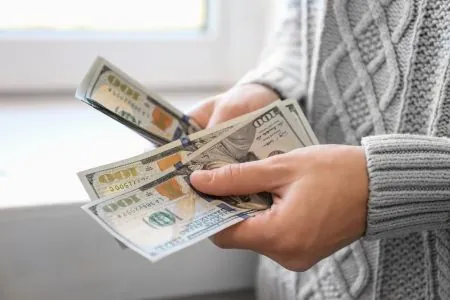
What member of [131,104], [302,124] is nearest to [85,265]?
[131,104]

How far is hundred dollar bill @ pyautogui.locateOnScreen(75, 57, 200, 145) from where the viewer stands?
741mm

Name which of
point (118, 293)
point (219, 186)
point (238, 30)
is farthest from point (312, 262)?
point (238, 30)

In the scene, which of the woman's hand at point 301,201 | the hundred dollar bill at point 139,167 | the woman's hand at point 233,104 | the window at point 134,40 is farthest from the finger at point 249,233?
the window at point 134,40

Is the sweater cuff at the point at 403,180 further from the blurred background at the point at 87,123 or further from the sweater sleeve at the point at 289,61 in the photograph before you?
the blurred background at the point at 87,123

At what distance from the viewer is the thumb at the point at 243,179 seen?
611 millimetres

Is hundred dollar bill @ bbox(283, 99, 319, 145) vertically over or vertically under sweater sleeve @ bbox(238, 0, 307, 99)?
under

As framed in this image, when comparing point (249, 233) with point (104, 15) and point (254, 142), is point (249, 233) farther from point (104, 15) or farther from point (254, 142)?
point (104, 15)

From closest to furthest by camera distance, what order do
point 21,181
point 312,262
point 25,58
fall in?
point 312,262
point 21,181
point 25,58

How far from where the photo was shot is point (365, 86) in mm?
722

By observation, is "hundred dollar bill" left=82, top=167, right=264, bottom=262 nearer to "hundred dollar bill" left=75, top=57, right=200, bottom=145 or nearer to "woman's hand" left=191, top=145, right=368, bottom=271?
"woman's hand" left=191, top=145, right=368, bottom=271

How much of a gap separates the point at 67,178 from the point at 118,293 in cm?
18

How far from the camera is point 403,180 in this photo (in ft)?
2.02

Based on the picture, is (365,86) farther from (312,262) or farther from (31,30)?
(31,30)

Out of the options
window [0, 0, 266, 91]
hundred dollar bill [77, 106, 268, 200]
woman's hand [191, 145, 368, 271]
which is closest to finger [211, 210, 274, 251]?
woman's hand [191, 145, 368, 271]
